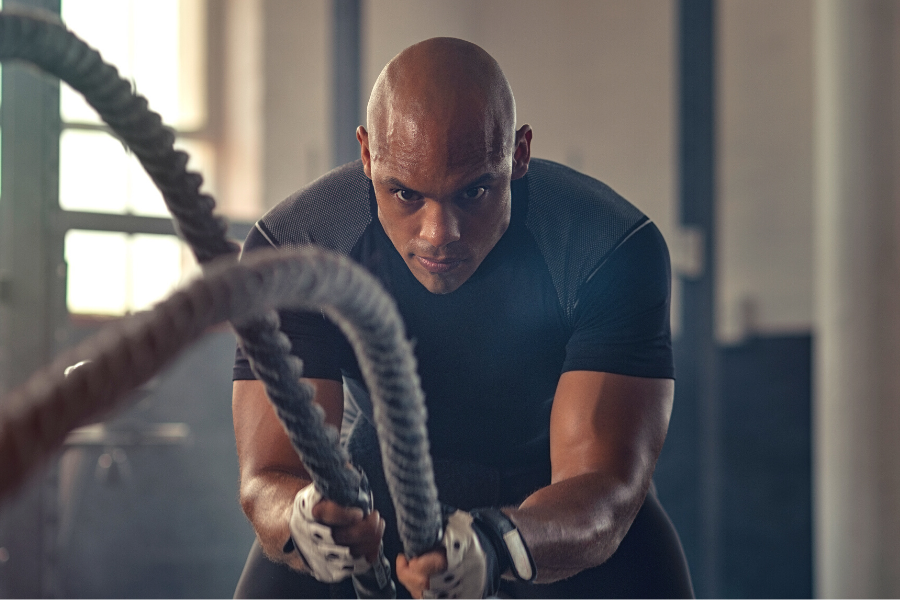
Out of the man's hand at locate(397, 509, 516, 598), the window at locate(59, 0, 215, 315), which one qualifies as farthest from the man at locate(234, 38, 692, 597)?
the window at locate(59, 0, 215, 315)

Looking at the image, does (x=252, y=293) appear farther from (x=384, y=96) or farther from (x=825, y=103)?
(x=825, y=103)

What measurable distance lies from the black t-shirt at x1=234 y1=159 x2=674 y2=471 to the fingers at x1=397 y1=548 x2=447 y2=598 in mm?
431

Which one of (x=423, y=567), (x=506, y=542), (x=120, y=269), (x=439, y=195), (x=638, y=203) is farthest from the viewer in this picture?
(x=638, y=203)

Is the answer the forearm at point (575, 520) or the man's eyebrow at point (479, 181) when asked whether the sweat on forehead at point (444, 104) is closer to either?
the man's eyebrow at point (479, 181)

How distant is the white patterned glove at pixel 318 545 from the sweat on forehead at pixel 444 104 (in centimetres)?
40

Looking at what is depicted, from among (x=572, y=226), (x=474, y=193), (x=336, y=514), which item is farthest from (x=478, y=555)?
(x=572, y=226)

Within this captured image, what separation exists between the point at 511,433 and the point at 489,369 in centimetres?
10

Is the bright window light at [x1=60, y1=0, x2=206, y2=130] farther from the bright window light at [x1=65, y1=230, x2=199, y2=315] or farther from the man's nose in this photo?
the man's nose

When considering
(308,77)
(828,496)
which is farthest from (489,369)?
(308,77)

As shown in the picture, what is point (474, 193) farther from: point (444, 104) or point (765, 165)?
point (765, 165)

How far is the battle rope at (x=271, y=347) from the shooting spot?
0.63 m

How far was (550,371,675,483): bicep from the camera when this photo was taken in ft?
3.63

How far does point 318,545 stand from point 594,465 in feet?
1.28

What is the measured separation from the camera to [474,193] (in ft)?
3.44
